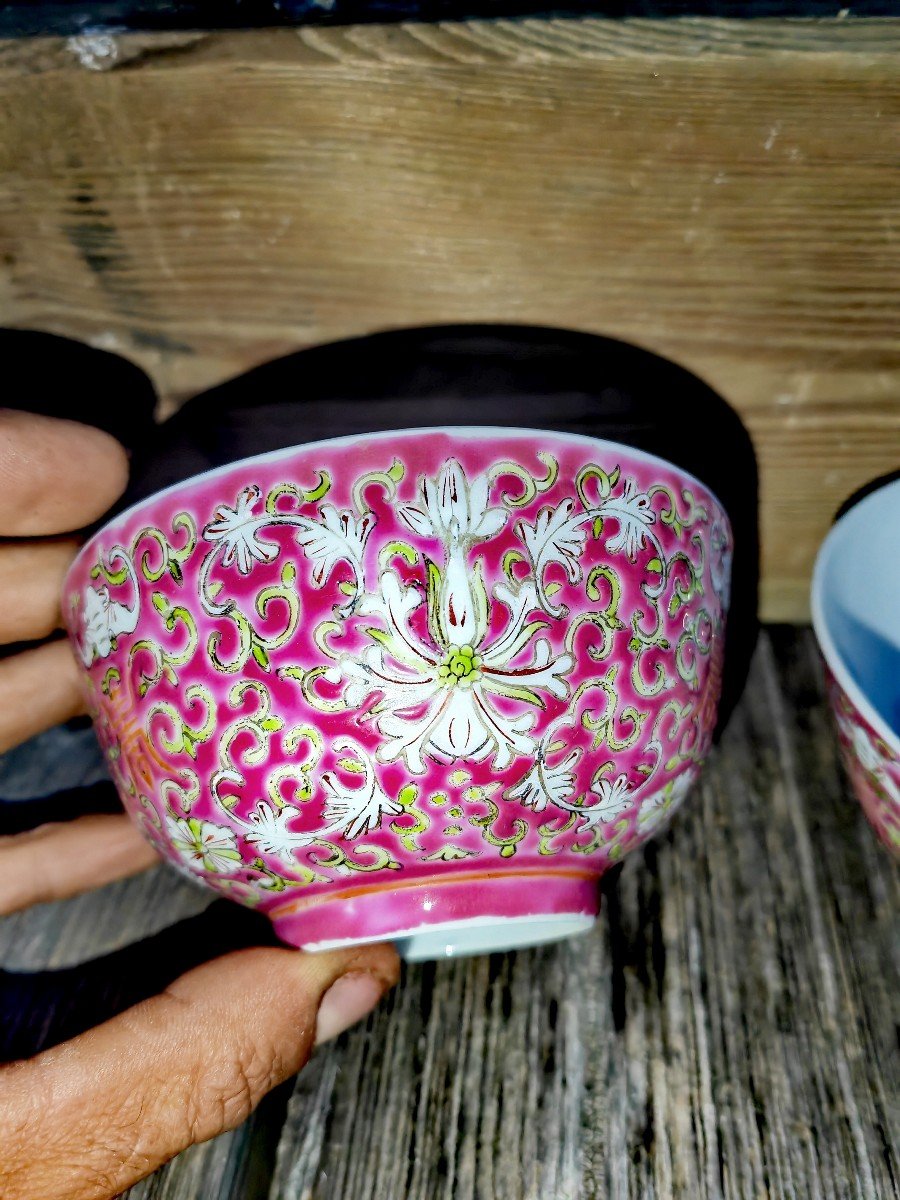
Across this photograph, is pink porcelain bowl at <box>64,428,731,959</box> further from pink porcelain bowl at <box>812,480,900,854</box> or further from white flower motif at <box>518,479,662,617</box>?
pink porcelain bowl at <box>812,480,900,854</box>

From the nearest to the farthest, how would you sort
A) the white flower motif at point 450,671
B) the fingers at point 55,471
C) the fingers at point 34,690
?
the white flower motif at point 450,671
the fingers at point 55,471
the fingers at point 34,690

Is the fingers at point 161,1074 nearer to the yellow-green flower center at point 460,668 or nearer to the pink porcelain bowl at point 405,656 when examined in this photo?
the pink porcelain bowl at point 405,656

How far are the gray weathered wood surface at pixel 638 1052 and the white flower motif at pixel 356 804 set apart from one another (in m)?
0.17

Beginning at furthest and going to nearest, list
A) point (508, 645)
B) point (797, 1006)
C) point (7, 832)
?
1. point (7, 832)
2. point (797, 1006)
3. point (508, 645)

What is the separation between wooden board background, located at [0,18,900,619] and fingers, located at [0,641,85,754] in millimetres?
196

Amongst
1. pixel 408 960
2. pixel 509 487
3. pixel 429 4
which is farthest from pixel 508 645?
pixel 429 4

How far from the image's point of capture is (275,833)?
1.33ft

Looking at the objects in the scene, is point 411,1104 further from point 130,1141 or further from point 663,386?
point 663,386

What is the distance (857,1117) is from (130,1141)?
0.35 m

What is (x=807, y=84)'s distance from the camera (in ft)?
1.50

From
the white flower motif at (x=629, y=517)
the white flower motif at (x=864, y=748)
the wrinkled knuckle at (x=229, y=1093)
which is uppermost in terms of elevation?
the white flower motif at (x=629, y=517)

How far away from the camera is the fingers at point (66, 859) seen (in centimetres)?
55

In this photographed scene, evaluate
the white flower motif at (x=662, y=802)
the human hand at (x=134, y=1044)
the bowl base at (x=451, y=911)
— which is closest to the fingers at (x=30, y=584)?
the human hand at (x=134, y=1044)

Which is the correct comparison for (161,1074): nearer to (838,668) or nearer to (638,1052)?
(638,1052)
